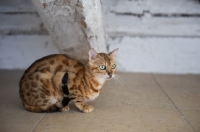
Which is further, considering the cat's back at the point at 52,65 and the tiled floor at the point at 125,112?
the cat's back at the point at 52,65

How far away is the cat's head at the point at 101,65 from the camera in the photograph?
228 centimetres

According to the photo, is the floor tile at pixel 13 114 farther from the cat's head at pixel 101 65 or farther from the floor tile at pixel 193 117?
the floor tile at pixel 193 117

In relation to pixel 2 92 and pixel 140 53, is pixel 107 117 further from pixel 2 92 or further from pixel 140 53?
pixel 140 53

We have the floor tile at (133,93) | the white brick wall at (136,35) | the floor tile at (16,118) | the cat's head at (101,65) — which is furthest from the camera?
the white brick wall at (136,35)

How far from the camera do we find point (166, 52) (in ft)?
12.1

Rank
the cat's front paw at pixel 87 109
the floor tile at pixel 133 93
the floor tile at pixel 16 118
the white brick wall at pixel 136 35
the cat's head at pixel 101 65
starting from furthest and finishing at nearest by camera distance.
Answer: the white brick wall at pixel 136 35 < the floor tile at pixel 133 93 < the cat's front paw at pixel 87 109 < the cat's head at pixel 101 65 < the floor tile at pixel 16 118

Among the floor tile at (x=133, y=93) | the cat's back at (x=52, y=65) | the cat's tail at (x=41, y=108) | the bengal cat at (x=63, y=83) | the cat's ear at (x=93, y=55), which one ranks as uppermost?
the cat's ear at (x=93, y=55)

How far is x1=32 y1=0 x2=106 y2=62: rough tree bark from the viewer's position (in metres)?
2.28

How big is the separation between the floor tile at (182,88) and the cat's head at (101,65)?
2.73 feet

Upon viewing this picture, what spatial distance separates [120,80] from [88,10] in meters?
1.32

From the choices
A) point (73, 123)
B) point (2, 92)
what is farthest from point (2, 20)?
point (73, 123)

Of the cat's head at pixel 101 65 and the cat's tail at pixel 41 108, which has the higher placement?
the cat's head at pixel 101 65

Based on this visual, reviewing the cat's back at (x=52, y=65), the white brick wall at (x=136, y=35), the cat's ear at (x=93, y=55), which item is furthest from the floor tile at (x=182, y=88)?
the cat's back at (x=52, y=65)

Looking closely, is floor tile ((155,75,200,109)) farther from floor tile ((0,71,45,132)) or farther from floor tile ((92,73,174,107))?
floor tile ((0,71,45,132))
